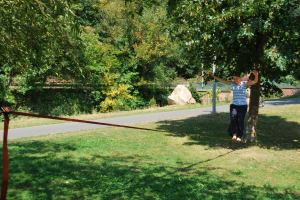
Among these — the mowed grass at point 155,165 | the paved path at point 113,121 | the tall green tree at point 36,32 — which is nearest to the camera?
the tall green tree at point 36,32

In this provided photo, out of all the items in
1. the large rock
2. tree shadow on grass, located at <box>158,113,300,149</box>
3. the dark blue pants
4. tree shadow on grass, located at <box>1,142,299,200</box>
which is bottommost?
tree shadow on grass, located at <box>1,142,299,200</box>

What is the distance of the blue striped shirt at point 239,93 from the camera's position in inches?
471

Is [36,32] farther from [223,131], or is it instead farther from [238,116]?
[223,131]

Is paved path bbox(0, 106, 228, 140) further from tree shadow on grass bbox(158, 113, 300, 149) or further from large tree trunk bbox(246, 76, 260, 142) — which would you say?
large tree trunk bbox(246, 76, 260, 142)

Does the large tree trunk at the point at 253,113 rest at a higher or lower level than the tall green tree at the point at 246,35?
lower

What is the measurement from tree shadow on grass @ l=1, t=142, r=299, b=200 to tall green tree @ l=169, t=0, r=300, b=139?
322 cm

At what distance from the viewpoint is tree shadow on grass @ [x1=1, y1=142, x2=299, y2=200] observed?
732 centimetres

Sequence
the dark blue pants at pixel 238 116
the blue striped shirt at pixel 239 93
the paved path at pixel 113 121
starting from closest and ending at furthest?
1. the blue striped shirt at pixel 239 93
2. the dark blue pants at pixel 238 116
3. the paved path at pixel 113 121

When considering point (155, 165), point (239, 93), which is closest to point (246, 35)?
point (239, 93)

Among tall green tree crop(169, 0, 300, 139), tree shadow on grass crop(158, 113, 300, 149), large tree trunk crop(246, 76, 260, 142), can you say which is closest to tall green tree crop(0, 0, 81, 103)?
tall green tree crop(169, 0, 300, 139)

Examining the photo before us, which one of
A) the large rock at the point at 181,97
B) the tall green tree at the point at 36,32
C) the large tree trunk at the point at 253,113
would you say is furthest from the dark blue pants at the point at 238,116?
the large rock at the point at 181,97

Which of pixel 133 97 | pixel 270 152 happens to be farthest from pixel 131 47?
pixel 270 152

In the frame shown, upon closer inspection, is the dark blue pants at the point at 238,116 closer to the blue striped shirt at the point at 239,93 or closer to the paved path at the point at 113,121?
the blue striped shirt at the point at 239,93

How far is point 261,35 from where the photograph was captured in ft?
38.2
